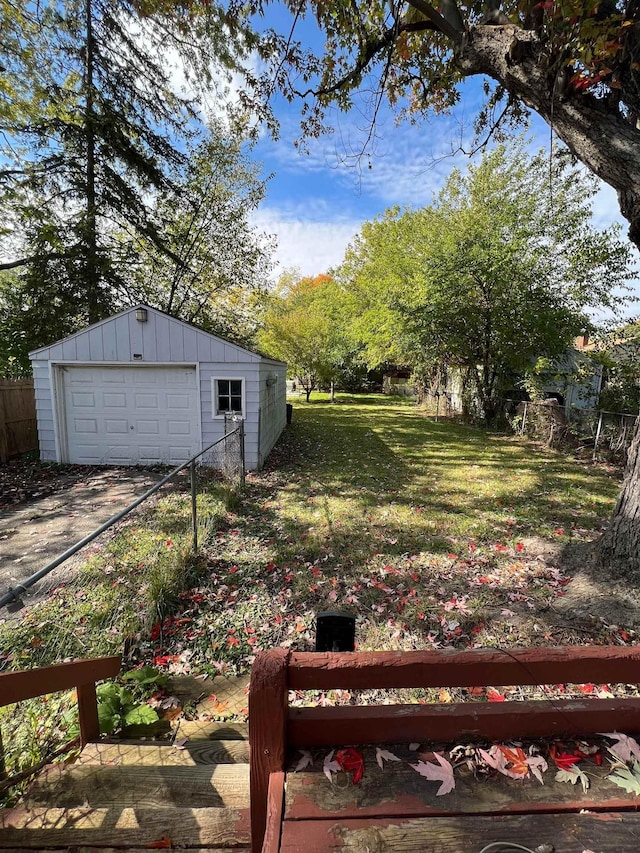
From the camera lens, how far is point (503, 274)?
11898 millimetres

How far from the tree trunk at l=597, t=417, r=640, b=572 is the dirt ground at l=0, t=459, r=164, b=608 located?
5643 mm

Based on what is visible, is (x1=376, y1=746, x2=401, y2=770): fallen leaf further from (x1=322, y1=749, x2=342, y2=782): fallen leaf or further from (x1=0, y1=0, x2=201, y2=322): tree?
(x1=0, y1=0, x2=201, y2=322): tree

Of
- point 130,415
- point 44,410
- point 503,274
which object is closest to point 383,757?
point 130,415

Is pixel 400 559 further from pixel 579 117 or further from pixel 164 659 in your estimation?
pixel 579 117

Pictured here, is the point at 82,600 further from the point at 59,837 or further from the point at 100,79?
the point at 100,79

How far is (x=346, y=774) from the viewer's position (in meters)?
1.06

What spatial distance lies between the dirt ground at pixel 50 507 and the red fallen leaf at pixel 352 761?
12.9ft

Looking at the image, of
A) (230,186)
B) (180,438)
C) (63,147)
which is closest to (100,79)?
(63,147)

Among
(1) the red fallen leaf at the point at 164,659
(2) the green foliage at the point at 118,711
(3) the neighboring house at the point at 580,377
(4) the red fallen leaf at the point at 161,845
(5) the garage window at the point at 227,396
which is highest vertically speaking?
(3) the neighboring house at the point at 580,377

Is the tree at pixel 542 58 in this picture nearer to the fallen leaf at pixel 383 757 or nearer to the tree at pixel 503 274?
the fallen leaf at pixel 383 757

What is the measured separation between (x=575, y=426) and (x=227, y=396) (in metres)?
9.68

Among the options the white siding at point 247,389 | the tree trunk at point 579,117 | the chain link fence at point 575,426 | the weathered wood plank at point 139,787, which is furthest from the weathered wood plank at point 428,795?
the chain link fence at point 575,426

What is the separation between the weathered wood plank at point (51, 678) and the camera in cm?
153

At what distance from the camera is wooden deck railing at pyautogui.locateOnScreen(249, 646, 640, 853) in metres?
1.08
